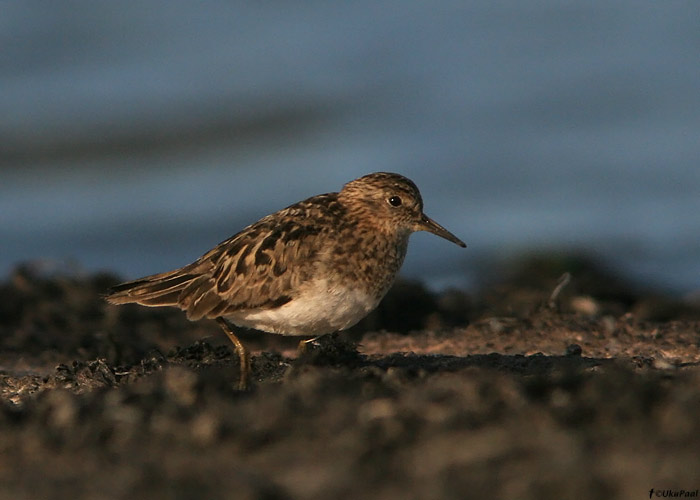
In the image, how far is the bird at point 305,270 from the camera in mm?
6656

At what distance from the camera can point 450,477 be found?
4047mm

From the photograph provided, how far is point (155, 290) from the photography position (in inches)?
284

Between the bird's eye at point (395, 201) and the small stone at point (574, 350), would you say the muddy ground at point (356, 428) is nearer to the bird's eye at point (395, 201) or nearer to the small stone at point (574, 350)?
the small stone at point (574, 350)

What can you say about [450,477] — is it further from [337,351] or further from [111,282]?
[111,282]

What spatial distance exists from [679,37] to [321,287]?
1850cm

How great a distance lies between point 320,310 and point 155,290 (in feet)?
3.99

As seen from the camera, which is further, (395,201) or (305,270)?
(395,201)

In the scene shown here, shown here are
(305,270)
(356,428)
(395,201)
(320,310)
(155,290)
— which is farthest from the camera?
(395,201)

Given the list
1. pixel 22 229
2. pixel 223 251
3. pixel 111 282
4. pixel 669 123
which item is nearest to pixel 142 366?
pixel 223 251

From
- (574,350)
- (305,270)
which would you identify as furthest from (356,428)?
(574,350)

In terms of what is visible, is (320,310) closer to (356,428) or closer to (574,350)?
(574,350)

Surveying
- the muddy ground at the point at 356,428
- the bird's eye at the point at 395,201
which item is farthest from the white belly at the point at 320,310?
the bird's eye at the point at 395,201

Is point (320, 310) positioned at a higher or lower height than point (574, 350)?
higher

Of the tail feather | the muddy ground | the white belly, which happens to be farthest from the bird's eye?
the tail feather
